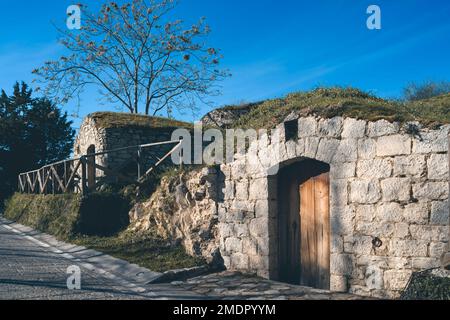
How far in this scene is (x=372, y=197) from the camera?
6.54m

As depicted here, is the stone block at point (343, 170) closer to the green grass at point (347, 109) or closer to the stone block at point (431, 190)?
the green grass at point (347, 109)

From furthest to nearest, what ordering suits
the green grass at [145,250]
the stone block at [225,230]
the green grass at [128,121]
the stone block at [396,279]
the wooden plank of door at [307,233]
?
the green grass at [128,121] → the green grass at [145,250] → the stone block at [225,230] → the wooden plank of door at [307,233] → the stone block at [396,279]

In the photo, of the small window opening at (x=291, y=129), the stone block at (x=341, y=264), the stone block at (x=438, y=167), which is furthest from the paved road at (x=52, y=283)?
the stone block at (x=438, y=167)

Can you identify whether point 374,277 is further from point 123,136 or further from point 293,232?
point 123,136

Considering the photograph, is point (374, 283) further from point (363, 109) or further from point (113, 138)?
point (113, 138)

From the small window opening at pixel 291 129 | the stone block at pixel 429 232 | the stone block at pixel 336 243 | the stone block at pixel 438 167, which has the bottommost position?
the stone block at pixel 336 243

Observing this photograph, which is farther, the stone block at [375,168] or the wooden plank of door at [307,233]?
the wooden plank of door at [307,233]

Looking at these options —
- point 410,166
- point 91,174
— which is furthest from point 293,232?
point 91,174

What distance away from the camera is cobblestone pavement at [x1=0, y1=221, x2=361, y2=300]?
22.4 feet

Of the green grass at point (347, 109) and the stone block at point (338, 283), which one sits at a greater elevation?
the green grass at point (347, 109)

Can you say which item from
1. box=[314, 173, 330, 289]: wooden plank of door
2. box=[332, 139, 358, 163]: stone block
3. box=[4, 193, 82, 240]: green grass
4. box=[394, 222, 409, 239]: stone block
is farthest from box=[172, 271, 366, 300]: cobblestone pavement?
box=[4, 193, 82, 240]: green grass

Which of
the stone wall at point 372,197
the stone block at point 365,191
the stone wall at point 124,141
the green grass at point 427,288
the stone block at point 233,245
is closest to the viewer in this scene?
the green grass at point 427,288

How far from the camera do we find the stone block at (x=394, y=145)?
617 centimetres
